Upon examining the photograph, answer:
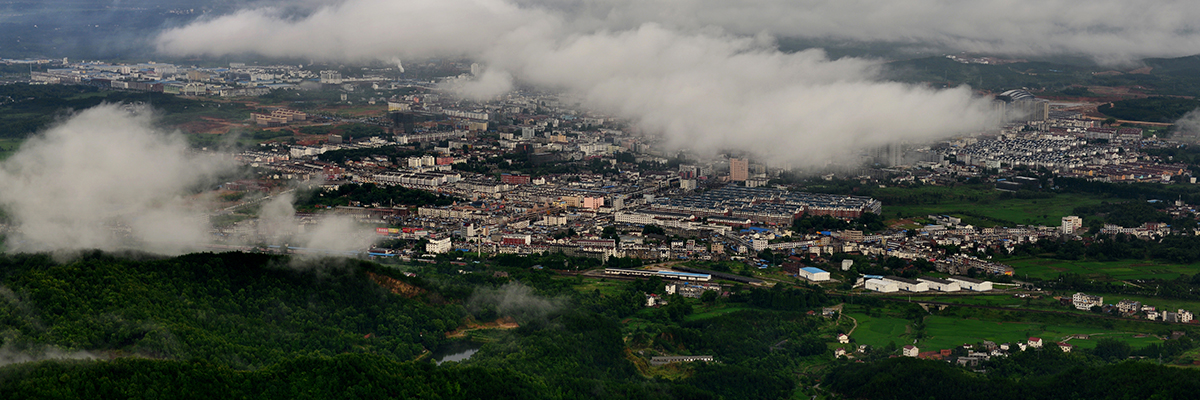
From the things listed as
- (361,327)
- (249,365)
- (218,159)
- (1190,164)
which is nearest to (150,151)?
(218,159)

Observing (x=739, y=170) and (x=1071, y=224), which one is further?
(x=739, y=170)

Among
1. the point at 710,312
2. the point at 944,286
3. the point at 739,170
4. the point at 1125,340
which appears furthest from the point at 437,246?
the point at 739,170

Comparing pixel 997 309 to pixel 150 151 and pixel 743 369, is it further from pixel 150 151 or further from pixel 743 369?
pixel 150 151

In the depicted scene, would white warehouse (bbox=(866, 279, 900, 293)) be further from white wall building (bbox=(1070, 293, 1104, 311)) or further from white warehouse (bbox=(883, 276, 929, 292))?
white wall building (bbox=(1070, 293, 1104, 311))

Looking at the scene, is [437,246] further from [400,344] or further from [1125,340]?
[1125,340]

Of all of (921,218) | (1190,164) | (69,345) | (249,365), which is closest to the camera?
(69,345)

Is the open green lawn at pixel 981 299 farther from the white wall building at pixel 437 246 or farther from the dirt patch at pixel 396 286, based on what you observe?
the white wall building at pixel 437 246
